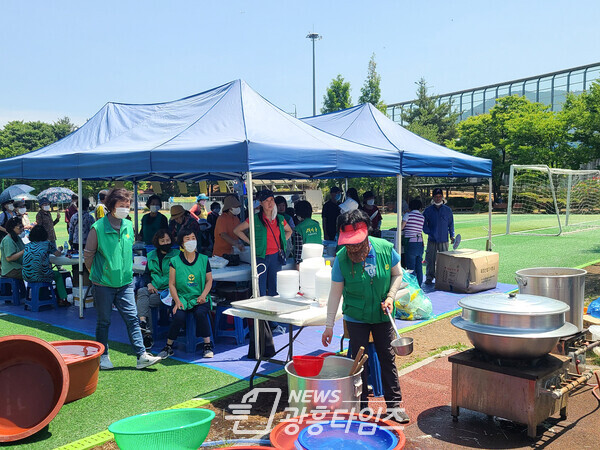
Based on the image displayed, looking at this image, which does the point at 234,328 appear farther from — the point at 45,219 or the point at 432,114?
the point at 432,114

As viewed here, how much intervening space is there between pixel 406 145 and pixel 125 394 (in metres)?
6.06

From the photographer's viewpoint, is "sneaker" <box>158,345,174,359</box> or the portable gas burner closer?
the portable gas burner

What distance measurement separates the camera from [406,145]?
898 cm

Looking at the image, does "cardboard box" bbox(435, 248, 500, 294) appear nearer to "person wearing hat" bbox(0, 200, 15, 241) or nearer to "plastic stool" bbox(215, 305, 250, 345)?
"plastic stool" bbox(215, 305, 250, 345)

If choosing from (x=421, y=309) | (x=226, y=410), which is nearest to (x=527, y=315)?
(x=226, y=410)

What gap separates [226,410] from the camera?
455cm

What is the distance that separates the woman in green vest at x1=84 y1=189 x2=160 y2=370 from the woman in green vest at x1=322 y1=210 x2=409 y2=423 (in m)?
2.37

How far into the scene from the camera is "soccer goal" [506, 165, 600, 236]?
936 inches

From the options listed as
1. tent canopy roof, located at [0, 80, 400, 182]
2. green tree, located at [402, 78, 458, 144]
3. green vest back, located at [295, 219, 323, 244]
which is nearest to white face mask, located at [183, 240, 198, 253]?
tent canopy roof, located at [0, 80, 400, 182]

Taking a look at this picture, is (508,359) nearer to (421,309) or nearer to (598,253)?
(421,309)

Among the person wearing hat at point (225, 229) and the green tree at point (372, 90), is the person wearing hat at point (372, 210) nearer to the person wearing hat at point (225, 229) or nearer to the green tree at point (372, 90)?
the person wearing hat at point (225, 229)

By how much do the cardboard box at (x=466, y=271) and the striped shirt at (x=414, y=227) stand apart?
1.97 feet

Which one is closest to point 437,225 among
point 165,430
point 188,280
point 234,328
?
point 234,328

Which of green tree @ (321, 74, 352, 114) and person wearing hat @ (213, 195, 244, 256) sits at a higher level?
green tree @ (321, 74, 352, 114)
